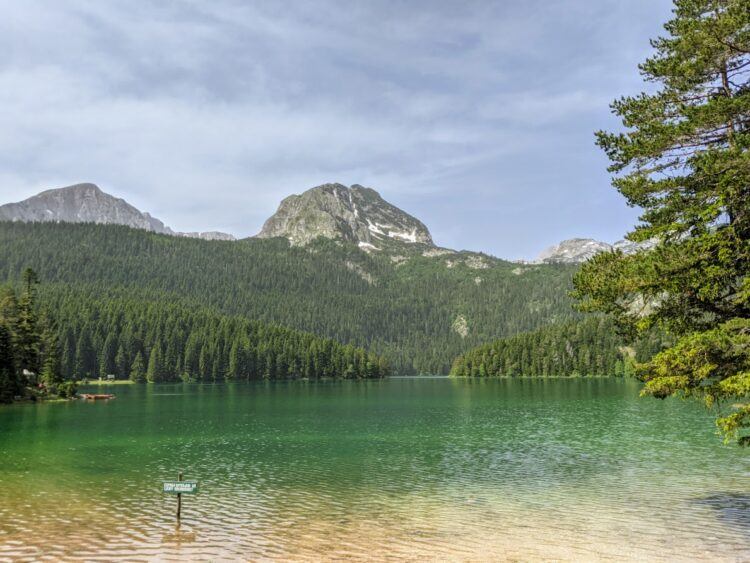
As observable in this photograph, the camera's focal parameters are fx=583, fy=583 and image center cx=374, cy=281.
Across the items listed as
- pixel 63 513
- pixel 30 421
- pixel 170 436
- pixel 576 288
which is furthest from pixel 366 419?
pixel 576 288

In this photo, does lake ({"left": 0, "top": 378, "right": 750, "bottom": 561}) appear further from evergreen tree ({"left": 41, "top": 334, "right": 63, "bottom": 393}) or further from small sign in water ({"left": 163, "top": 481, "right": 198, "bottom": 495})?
evergreen tree ({"left": 41, "top": 334, "right": 63, "bottom": 393})

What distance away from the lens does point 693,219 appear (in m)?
20.7

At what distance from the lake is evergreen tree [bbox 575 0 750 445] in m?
7.56

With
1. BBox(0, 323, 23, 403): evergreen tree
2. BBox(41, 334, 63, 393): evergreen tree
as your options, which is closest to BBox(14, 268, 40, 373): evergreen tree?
BBox(0, 323, 23, 403): evergreen tree

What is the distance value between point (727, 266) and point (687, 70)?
7.48 metres

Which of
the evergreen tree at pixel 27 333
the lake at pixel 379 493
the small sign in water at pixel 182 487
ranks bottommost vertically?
the lake at pixel 379 493

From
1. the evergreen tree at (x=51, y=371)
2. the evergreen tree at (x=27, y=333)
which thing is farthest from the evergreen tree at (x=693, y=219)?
the evergreen tree at (x=51, y=371)

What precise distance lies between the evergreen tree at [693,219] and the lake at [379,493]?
7560 millimetres

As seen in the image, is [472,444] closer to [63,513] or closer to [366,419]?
[366,419]

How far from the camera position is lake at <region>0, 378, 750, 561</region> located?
2283cm

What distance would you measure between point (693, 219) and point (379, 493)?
22081mm

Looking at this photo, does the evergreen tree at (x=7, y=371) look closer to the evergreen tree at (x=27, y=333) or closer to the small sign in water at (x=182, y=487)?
the evergreen tree at (x=27, y=333)

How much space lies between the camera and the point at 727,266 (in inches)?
772

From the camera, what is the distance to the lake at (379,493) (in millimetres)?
22828
